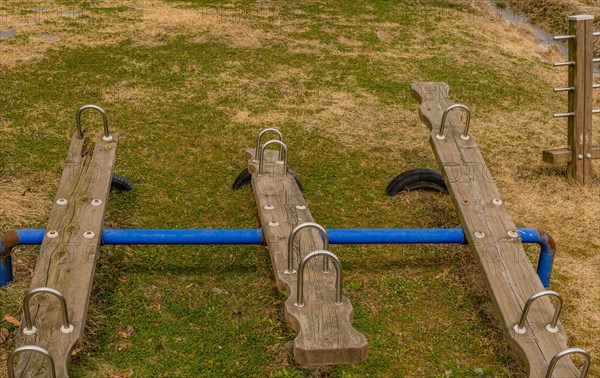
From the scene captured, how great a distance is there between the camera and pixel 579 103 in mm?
7180

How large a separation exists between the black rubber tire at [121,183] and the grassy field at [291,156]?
0.13m

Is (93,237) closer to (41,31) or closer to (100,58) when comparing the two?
(100,58)

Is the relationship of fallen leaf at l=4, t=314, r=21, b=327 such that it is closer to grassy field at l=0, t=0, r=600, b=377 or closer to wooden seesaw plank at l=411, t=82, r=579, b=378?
grassy field at l=0, t=0, r=600, b=377

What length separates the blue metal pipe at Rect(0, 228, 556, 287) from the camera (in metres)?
5.16

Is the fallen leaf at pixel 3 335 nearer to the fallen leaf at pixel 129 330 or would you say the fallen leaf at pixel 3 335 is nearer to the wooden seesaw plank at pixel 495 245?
the fallen leaf at pixel 129 330

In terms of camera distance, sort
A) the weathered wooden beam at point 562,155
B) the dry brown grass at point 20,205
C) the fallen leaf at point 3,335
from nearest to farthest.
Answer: the fallen leaf at point 3,335 < the dry brown grass at point 20,205 < the weathered wooden beam at point 562,155

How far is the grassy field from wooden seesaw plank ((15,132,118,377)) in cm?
58

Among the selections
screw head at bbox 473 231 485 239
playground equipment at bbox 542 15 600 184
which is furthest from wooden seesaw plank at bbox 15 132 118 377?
playground equipment at bbox 542 15 600 184

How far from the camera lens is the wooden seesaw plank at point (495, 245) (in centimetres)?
413

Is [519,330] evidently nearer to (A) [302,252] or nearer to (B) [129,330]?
(A) [302,252]

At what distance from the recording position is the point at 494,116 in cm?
911

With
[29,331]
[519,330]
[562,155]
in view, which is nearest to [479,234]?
[519,330]

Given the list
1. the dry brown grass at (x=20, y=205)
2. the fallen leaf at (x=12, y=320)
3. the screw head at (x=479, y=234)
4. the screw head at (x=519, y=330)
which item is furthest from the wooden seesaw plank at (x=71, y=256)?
the screw head at (x=479, y=234)

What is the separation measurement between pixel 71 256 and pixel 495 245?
279cm
